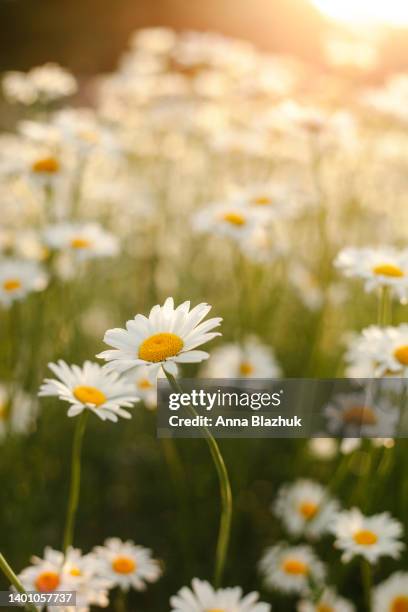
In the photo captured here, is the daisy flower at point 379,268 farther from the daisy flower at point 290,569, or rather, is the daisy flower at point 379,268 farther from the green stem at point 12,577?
the green stem at point 12,577

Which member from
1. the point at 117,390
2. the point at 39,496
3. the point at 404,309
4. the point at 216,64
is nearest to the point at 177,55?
the point at 216,64

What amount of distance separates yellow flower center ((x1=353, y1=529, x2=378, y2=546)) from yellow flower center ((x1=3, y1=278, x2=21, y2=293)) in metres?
0.99

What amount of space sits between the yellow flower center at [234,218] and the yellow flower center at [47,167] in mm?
486

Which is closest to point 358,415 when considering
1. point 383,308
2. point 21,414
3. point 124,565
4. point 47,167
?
point 383,308

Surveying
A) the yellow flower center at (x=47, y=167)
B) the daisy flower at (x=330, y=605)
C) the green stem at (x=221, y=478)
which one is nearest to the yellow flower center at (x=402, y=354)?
the green stem at (x=221, y=478)

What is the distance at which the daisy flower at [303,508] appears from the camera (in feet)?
5.29

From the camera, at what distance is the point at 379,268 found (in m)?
1.37

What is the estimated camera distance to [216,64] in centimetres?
293

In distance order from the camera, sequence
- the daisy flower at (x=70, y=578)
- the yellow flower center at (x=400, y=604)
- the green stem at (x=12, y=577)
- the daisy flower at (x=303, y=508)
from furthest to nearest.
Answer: the daisy flower at (x=303, y=508) < the yellow flower center at (x=400, y=604) < the daisy flower at (x=70, y=578) < the green stem at (x=12, y=577)

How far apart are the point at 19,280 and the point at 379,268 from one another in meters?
0.90

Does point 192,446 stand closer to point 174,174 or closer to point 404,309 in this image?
point 404,309

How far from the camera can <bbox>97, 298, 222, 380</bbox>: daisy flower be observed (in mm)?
911

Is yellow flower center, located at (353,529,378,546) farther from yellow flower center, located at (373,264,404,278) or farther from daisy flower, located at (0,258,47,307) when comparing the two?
daisy flower, located at (0,258,47,307)

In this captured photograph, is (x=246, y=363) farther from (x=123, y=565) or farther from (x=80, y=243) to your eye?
(x=123, y=565)
